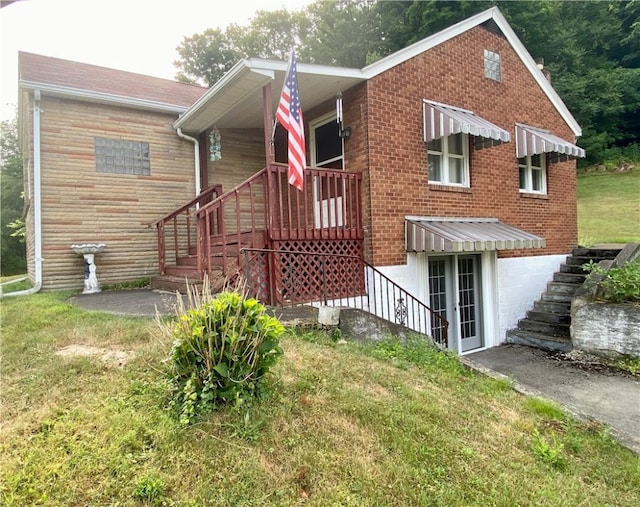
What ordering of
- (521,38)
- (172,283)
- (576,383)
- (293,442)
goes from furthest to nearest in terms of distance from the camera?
(521,38)
(172,283)
(576,383)
(293,442)

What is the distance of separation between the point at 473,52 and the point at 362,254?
534 cm

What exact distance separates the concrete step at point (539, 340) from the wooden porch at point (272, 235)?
459 centimetres

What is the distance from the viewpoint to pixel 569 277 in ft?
34.7

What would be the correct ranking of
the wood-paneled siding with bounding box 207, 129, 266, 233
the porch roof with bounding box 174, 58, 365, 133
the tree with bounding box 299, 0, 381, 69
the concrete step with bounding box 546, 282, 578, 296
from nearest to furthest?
the porch roof with bounding box 174, 58, 365, 133 < the wood-paneled siding with bounding box 207, 129, 266, 233 < the concrete step with bounding box 546, 282, 578, 296 < the tree with bounding box 299, 0, 381, 69

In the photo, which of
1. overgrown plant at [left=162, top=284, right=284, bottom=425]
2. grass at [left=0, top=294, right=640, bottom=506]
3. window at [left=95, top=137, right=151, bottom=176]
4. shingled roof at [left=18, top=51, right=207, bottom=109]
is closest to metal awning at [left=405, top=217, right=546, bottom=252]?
grass at [left=0, top=294, right=640, bottom=506]

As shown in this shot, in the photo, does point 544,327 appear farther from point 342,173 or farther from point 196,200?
point 196,200

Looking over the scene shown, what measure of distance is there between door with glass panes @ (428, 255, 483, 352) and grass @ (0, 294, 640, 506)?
4.09m

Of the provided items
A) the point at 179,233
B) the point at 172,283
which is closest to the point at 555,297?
the point at 172,283

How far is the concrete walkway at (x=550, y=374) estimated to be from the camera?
5152mm

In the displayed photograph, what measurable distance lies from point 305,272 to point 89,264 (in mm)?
4881

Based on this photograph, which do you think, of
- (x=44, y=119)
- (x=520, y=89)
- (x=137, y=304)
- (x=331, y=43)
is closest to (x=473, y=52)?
(x=520, y=89)

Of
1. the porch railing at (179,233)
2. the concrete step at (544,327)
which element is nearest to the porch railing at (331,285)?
the concrete step at (544,327)

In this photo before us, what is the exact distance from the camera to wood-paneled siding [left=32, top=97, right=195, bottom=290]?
8453 mm

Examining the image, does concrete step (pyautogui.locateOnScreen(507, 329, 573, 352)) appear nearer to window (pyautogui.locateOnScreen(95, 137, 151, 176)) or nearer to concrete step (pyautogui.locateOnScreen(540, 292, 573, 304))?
concrete step (pyautogui.locateOnScreen(540, 292, 573, 304))
